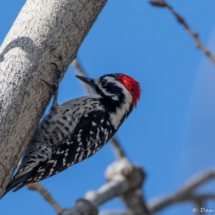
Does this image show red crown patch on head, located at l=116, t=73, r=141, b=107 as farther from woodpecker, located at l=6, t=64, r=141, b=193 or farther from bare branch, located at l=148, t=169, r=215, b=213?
bare branch, located at l=148, t=169, r=215, b=213

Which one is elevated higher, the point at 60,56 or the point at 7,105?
the point at 60,56

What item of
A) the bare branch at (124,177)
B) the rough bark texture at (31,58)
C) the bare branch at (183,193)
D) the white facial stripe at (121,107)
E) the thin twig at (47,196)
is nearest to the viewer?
the rough bark texture at (31,58)

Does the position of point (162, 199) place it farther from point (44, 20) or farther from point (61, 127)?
point (44, 20)

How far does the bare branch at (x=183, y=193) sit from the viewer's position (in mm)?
5012

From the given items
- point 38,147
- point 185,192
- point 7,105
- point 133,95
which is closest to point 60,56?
point 7,105

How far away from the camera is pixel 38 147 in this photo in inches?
136

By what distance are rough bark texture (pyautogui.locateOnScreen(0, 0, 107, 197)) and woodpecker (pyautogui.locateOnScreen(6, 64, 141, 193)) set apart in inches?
10.5

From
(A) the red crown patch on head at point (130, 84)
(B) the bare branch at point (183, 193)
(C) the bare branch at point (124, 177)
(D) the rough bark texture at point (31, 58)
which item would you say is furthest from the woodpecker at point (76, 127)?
(B) the bare branch at point (183, 193)

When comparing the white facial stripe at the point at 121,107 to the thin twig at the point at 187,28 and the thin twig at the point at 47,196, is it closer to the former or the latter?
the thin twig at the point at 47,196

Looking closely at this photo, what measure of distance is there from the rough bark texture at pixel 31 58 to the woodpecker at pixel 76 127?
10.5 inches

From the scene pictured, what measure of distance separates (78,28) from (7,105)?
1109mm

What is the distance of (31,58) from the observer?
2869mm

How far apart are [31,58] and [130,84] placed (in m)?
1.62

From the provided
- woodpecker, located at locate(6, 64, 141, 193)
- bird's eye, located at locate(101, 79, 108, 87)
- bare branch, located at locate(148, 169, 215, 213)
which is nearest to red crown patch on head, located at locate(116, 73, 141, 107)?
woodpecker, located at locate(6, 64, 141, 193)
